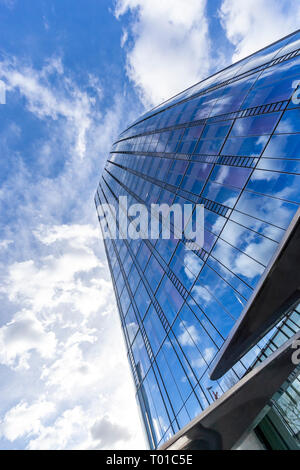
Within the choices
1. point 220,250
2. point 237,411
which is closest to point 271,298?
point 237,411

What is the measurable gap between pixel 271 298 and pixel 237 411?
13.8ft

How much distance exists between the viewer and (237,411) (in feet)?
19.6

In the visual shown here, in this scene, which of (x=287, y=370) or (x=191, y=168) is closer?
(x=287, y=370)

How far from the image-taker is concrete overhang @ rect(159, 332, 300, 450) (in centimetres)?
543

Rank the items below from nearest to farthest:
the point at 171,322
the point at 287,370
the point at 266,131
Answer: the point at 287,370, the point at 266,131, the point at 171,322

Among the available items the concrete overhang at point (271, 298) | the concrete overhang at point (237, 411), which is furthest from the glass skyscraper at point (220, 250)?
the concrete overhang at point (237, 411)

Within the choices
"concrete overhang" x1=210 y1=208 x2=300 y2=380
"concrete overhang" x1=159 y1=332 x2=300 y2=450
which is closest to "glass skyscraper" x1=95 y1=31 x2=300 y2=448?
"concrete overhang" x1=210 y1=208 x2=300 y2=380

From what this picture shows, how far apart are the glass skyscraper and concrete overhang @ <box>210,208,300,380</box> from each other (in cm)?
22

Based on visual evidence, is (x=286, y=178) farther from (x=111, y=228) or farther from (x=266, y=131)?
(x=111, y=228)

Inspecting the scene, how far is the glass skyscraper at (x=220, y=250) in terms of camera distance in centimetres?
964

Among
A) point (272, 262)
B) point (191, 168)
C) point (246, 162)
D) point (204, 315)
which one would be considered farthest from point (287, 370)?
point (191, 168)
